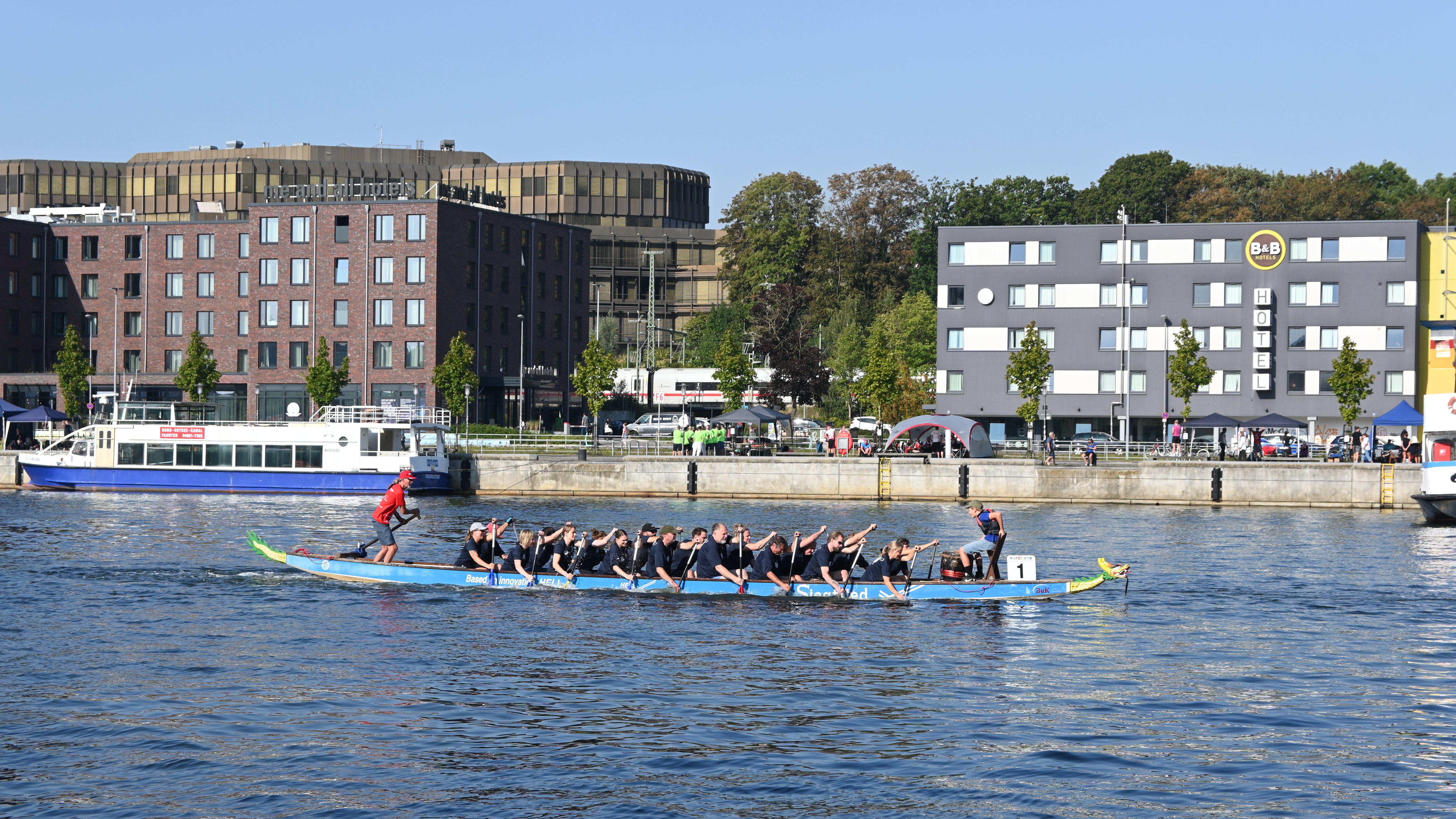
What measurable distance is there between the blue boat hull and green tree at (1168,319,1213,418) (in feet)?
125

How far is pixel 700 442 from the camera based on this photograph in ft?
232

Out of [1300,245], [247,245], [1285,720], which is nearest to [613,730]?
[1285,720]

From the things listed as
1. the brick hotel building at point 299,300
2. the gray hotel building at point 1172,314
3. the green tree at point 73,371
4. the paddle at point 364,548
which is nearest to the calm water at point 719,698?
the paddle at point 364,548

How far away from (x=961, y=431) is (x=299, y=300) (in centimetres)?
4728

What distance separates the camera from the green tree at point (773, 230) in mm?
140375

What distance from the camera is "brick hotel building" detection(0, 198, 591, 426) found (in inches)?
3848

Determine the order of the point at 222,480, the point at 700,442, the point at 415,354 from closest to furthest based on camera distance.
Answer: the point at 222,480, the point at 700,442, the point at 415,354

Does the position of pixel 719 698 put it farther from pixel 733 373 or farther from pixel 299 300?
pixel 299 300

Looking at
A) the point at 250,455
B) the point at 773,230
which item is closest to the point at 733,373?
the point at 250,455

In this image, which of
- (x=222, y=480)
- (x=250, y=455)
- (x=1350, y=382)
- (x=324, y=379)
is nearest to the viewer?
(x=222, y=480)

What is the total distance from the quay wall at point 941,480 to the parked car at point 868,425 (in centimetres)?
2305

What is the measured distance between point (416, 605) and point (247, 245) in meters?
73.9

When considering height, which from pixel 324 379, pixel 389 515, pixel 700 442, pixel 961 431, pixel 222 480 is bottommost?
pixel 222 480

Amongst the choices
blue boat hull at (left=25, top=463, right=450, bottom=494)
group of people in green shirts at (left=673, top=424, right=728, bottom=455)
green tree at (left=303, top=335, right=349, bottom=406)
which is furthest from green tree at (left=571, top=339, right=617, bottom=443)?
blue boat hull at (left=25, top=463, right=450, bottom=494)
